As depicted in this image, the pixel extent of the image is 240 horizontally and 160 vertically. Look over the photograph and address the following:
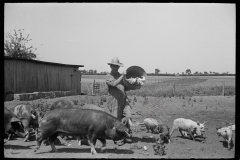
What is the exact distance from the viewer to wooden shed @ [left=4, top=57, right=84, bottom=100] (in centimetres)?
1652

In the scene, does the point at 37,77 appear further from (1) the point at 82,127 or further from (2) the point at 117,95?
(1) the point at 82,127

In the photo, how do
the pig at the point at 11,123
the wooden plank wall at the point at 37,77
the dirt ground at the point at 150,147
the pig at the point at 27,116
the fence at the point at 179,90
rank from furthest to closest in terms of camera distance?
1. the fence at the point at 179,90
2. the wooden plank wall at the point at 37,77
3. the pig at the point at 27,116
4. the pig at the point at 11,123
5. the dirt ground at the point at 150,147

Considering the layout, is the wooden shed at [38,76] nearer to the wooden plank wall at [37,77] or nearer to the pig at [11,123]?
the wooden plank wall at [37,77]

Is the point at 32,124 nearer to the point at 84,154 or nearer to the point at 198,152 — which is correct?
the point at 84,154

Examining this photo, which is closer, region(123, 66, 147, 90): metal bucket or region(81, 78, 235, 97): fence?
region(123, 66, 147, 90): metal bucket

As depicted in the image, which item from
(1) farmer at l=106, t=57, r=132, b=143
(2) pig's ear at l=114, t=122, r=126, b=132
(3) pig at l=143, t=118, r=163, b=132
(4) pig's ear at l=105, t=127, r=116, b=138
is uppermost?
(1) farmer at l=106, t=57, r=132, b=143

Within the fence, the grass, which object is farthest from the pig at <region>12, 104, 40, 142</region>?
the fence

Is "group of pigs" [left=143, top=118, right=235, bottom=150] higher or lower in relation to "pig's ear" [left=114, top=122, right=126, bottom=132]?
lower

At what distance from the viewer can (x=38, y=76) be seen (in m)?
19.8

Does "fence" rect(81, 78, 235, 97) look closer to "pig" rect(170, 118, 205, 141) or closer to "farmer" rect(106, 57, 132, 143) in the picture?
"pig" rect(170, 118, 205, 141)

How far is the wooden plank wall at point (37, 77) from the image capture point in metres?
16.5

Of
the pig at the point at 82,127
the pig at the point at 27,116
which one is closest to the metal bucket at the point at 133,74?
the pig at the point at 82,127
